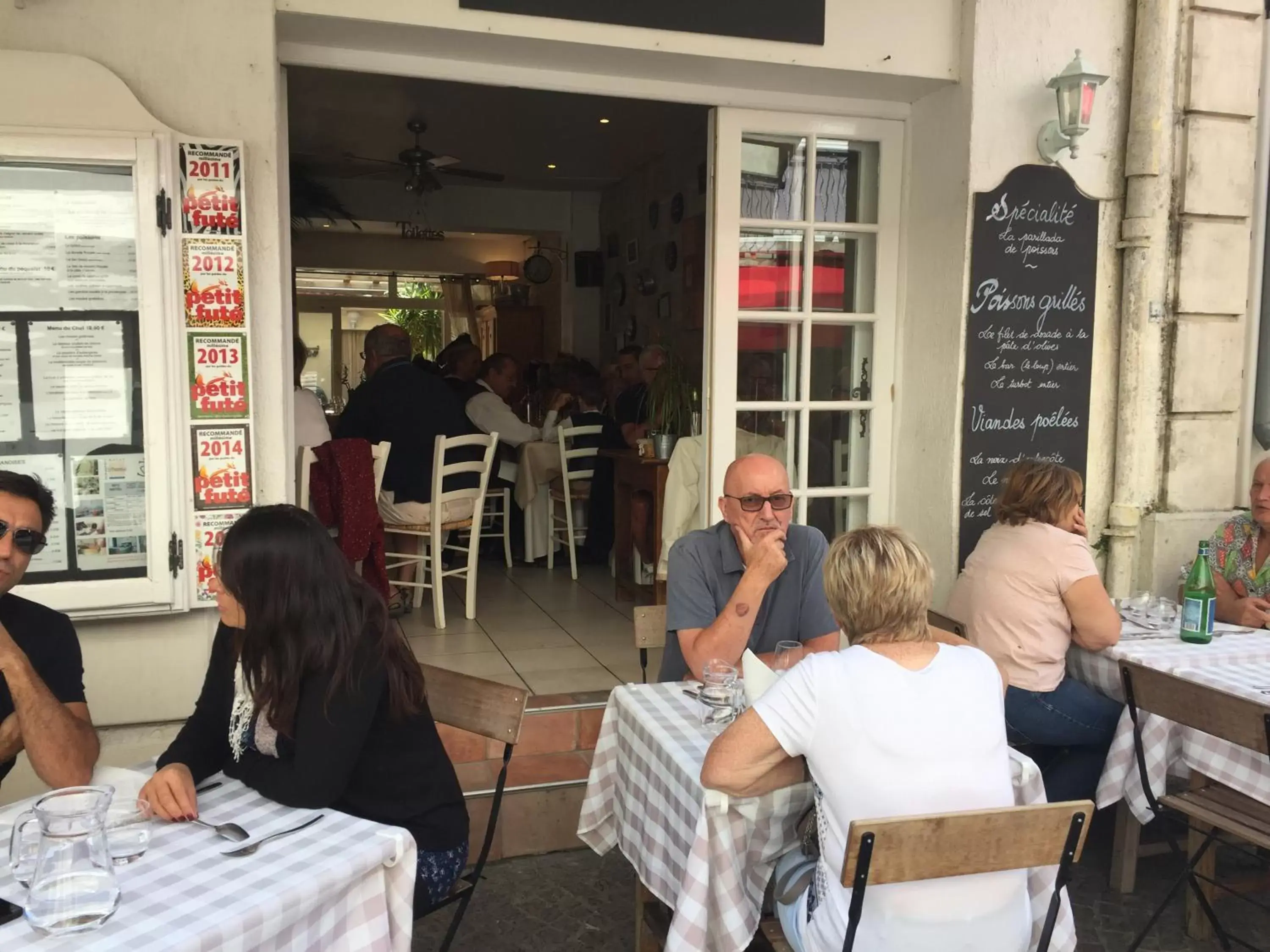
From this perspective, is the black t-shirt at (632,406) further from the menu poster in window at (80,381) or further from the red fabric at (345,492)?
the menu poster in window at (80,381)

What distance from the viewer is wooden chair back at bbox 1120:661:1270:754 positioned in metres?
2.16

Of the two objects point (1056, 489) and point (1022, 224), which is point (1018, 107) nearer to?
point (1022, 224)

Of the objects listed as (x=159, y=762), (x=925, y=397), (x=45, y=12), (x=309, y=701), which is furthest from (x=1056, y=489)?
(x=45, y=12)

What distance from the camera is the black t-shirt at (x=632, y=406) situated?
6488mm

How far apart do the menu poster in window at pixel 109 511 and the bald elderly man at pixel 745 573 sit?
5.53 feet

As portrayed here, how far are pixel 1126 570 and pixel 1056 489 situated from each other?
1.39 metres

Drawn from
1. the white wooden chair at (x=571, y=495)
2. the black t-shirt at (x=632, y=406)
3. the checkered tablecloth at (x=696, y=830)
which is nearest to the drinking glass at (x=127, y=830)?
the checkered tablecloth at (x=696, y=830)

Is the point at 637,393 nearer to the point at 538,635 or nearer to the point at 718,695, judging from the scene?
the point at 538,635

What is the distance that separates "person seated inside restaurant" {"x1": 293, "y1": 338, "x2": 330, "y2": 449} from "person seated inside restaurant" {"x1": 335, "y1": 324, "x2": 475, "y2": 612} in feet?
1.07

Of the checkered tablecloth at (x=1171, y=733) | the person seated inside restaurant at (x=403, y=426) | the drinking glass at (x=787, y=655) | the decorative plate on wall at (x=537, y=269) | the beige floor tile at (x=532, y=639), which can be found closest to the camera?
the drinking glass at (x=787, y=655)

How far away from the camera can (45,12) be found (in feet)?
9.86

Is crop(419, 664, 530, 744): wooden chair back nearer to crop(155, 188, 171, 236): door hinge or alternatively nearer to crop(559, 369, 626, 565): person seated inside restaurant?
crop(155, 188, 171, 236): door hinge

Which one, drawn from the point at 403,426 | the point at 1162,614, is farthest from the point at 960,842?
the point at 403,426

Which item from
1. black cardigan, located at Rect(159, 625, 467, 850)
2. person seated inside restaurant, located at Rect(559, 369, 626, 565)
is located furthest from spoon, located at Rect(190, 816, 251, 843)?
person seated inside restaurant, located at Rect(559, 369, 626, 565)
